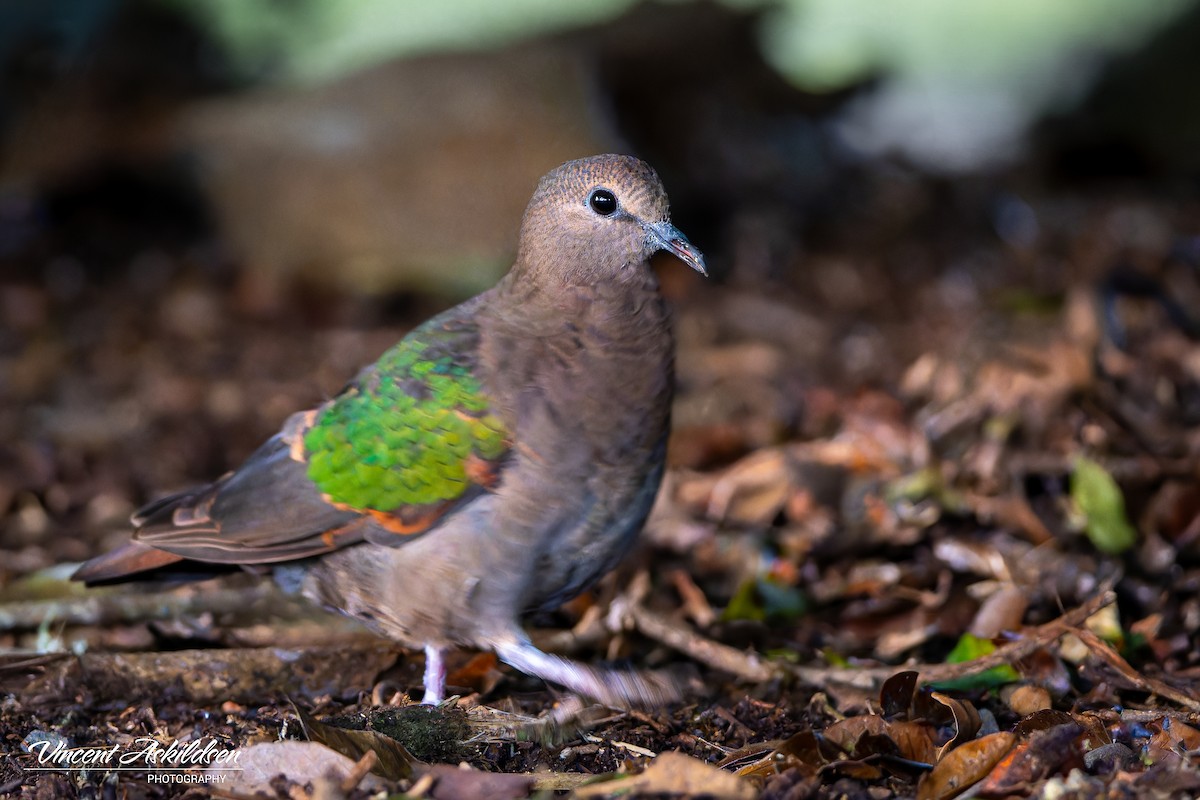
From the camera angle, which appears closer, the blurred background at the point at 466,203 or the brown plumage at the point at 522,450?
the brown plumage at the point at 522,450

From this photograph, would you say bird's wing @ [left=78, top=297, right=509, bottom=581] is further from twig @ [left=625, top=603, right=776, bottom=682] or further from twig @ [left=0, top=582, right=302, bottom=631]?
twig @ [left=625, top=603, right=776, bottom=682]

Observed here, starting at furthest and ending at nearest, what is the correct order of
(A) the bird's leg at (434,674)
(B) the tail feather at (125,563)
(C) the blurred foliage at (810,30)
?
(C) the blurred foliage at (810,30) → (B) the tail feather at (125,563) → (A) the bird's leg at (434,674)

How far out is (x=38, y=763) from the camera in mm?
2906

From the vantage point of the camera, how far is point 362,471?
10.9 feet

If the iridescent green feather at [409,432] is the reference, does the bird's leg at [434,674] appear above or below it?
below

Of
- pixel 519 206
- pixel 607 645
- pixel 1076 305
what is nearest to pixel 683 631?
pixel 607 645

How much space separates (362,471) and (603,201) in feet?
3.30

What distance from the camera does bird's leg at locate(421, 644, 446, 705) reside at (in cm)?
329

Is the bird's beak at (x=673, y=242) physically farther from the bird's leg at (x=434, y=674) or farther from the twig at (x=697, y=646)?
the bird's leg at (x=434, y=674)

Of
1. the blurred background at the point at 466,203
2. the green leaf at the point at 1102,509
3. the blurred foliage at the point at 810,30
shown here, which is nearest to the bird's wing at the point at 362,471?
the blurred background at the point at 466,203

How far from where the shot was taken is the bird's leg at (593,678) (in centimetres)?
318

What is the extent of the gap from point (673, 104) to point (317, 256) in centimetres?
270

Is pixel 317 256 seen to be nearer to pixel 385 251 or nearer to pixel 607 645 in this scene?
pixel 385 251

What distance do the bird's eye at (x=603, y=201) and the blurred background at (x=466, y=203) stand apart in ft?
7.01
